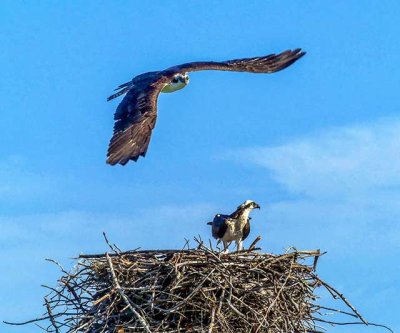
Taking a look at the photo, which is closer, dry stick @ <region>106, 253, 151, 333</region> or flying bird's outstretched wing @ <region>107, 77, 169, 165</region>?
dry stick @ <region>106, 253, 151, 333</region>

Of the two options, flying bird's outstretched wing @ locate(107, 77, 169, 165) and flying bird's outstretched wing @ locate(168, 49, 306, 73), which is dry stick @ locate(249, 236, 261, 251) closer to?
flying bird's outstretched wing @ locate(107, 77, 169, 165)

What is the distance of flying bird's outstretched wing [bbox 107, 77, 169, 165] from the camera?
15.3m

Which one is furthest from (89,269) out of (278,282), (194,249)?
(278,282)

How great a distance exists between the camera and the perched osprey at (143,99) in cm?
1536

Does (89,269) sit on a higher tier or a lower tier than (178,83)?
lower

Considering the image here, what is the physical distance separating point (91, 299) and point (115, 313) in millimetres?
450

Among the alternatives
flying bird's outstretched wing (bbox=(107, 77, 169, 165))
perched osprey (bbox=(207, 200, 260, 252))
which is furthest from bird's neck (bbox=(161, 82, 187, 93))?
perched osprey (bbox=(207, 200, 260, 252))

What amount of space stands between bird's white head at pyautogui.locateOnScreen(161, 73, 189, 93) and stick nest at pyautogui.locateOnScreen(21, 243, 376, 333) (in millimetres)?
4073

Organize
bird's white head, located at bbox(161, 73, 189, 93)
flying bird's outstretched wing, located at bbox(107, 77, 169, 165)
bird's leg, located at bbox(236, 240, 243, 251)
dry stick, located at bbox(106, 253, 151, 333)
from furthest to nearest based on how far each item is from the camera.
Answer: bird's white head, located at bbox(161, 73, 189, 93)
bird's leg, located at bbox(236, 240, 243, 251)
flying bird's outstretched wing, located at bbox(107, 77, 169, 165)
dry stick, located at bbox(106, 253, 151, 333)

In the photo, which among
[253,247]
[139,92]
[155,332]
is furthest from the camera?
[139,92]

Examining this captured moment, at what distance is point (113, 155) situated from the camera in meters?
15.2

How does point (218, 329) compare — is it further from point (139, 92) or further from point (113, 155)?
point (139, 92)

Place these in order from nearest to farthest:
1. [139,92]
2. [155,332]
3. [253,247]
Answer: [155,332] < [253,247] < [139,92]

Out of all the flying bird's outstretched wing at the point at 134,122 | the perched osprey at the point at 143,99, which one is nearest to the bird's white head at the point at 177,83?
the perched osprey at the point at 143,99
